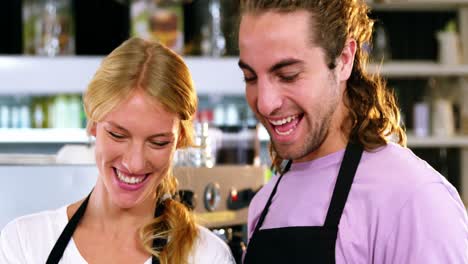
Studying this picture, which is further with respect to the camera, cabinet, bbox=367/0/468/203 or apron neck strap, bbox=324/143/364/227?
cabinet, bbox=367/0/468/203

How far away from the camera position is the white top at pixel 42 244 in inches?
68.9

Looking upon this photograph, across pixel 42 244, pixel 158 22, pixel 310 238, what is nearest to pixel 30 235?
pixel 42 244

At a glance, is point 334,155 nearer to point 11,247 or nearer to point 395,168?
point 395,168

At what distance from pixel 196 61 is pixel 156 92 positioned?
3.25 metres

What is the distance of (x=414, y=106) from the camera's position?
17.8 ft

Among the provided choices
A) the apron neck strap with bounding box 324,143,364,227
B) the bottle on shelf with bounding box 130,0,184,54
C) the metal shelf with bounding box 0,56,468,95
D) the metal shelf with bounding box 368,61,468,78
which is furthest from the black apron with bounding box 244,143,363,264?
the metal shelf with bounding box 368,61,468,78

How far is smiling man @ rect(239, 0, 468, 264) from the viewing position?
1502mm

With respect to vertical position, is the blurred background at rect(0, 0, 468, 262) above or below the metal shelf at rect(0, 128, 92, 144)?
above

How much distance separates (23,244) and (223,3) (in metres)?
3.78

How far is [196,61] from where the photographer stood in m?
4.99

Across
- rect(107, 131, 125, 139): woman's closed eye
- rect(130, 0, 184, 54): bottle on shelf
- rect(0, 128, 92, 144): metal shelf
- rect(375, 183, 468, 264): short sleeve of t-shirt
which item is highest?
rect(130, 0, 184, 54): bottle on shelf

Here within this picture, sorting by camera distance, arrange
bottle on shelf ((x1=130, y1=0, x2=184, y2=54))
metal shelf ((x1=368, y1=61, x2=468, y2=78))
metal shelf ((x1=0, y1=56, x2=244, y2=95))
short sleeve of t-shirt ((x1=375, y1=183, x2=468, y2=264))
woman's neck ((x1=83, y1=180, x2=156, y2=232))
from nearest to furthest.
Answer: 1. short sleeve of t-shirt ((x1=375, y1=183, x2=468, y2=264))
2. woman's neck ((x1=83, y1=180, x2=156, y2=232))
3. metal shelf ((x1=0, y1=56, x2=244, y2=95))
4. bottle on shelf ((x1=130, y1=0, x2=184, y2=54))
5. metal shelf ((x1=368, y1=61, x2=468, y2=78))

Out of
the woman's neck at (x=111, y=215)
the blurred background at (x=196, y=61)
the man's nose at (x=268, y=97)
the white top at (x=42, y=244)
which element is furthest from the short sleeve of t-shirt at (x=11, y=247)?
the blurred background at (x=196, y=61)

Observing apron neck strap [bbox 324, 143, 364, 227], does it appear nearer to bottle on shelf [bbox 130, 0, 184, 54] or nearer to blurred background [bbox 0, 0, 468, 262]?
blurred background [bbox 0, 0, 468, 262]
